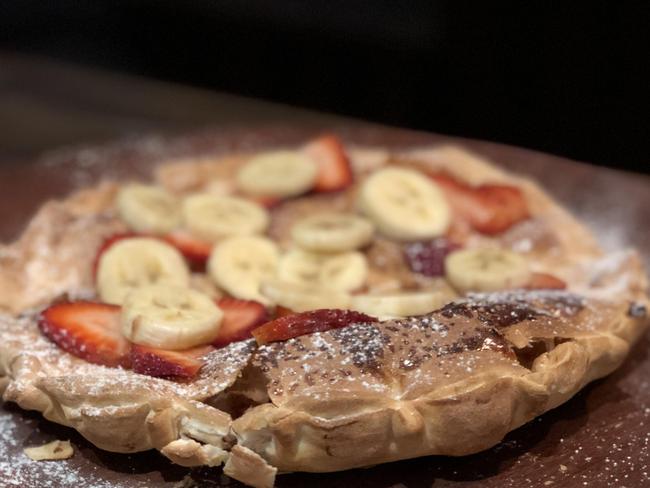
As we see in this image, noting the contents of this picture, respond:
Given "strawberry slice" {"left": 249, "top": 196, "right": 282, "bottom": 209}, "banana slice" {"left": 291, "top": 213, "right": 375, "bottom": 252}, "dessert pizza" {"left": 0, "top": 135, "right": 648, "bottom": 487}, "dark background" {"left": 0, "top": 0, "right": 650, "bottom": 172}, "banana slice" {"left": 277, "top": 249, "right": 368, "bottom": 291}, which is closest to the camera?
"dark background" {"left": 0, "top": 0, "right": 650, "bottom": 172}

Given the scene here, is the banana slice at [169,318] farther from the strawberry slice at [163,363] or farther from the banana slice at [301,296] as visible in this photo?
the banana slice at [301,296]

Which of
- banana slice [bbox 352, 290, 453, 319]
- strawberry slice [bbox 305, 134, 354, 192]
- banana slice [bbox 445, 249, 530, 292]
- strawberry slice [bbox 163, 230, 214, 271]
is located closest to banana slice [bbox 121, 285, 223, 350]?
banana slice [bbox 352, 290, 453, 319]

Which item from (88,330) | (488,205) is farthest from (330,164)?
(88,330)

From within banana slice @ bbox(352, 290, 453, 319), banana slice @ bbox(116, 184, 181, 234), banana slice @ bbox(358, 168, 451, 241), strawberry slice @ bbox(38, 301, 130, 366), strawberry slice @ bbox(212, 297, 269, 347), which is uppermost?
banana slice @ bbox(358, 168, 451, 241)

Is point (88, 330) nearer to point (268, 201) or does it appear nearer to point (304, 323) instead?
point (304, 323)

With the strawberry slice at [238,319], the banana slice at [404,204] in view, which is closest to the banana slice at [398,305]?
the strawberry slice at [238,319]

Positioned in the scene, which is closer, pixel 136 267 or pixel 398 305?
pixel 398 305

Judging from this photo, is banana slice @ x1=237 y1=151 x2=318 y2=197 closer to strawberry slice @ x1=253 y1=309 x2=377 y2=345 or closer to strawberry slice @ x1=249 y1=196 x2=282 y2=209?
strawberry slice @ x1=249 y1=196 x2=282 y2=209
